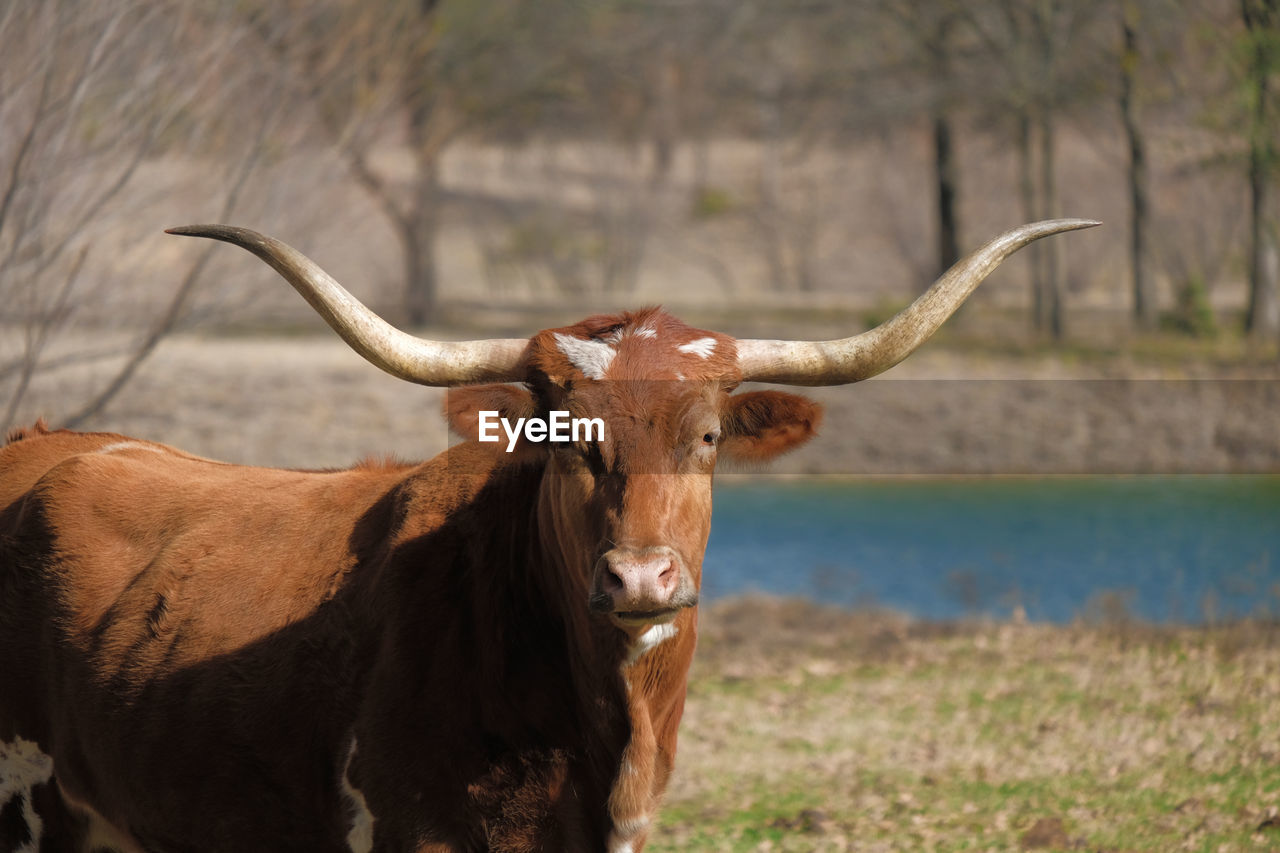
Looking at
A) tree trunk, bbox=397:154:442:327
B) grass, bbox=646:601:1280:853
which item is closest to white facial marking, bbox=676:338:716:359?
grass, bbox=646:601:1280:853

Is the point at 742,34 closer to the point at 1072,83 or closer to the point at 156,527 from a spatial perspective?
the point at 1072,83

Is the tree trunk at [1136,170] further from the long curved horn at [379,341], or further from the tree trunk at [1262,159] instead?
the long curved horn at [379,341]

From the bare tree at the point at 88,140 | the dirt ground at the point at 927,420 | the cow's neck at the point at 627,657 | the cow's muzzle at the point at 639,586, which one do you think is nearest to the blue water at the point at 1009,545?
the dirt ground at the point at 927,420

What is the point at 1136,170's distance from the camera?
2352 centimetres

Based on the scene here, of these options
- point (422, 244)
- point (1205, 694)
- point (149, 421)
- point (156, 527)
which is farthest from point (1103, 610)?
point (422, 244)

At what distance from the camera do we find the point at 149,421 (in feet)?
52.5

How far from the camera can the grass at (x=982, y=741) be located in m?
6.14

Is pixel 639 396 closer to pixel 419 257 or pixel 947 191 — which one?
pixel 947 191

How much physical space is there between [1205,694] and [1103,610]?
2.69 m

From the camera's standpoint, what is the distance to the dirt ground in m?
17.1

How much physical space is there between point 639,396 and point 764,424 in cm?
49

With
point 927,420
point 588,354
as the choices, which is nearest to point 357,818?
point 588,354

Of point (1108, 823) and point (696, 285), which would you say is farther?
point (696, 285)

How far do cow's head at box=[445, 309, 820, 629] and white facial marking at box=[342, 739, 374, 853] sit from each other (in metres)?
0.81
